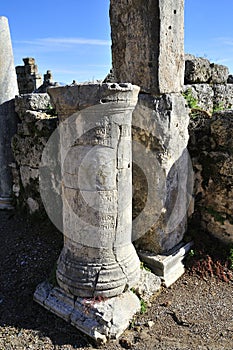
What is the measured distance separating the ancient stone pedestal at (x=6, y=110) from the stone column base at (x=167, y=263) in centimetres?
289

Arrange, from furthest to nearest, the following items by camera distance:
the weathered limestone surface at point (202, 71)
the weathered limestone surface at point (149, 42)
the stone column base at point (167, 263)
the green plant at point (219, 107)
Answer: the green plant at point (219, 107), the weathered limestone surface at point (202, 71), the stone column base at point (167, 263), the weathered limestone surface at point (149, 42)

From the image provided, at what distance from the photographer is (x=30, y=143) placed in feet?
16.1

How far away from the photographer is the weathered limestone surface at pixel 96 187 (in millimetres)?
2928

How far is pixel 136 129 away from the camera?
3832 millimetres

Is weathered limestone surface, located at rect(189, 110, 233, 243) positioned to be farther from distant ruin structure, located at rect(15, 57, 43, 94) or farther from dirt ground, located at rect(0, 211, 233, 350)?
distant ruin structure, located at rect(15, 57, 43, 94)

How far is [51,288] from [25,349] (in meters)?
0.71

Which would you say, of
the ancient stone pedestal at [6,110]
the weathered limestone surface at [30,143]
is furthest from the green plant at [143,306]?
the ancient stone pedestal at [6,110]

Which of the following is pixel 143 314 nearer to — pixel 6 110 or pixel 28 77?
pixel 6 110

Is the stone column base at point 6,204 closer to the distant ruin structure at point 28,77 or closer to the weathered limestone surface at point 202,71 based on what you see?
the weathered limestone surface at point 202,71

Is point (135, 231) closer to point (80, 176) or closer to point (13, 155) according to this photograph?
point (80, 176)

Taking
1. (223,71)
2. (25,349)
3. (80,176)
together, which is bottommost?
(25,349)

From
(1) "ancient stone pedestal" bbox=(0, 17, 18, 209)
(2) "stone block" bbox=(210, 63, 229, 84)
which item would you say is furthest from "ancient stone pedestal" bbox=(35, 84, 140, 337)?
(2) "stone block" bbox=(210, 63, 229, 84)

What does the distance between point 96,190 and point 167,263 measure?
1440 mm

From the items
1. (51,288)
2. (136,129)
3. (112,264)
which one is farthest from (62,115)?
(51,288)
